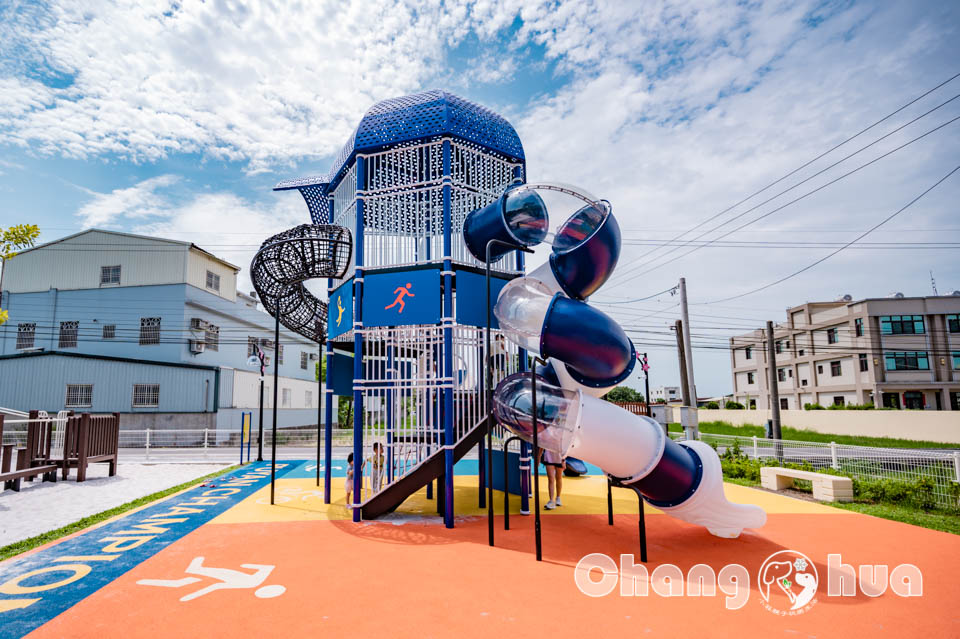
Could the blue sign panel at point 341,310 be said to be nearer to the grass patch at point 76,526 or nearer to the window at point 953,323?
the grass patch at point 76,526

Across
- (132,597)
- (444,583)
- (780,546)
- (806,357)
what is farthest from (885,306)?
(132,597)

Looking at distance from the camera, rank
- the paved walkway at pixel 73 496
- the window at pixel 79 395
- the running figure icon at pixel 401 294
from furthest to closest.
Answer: the window at pixel 79 395
the running figure icon at pixel 401 294
the paved walkway at pixel 73 496

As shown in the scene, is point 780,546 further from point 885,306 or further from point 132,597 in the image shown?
point 885,306

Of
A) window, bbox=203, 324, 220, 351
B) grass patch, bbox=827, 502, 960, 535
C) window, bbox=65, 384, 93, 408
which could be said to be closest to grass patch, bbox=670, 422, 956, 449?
grass patch, bbox=827, 502, 960, 535

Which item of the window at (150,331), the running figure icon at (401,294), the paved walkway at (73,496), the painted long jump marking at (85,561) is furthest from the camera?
the window at (150,331)

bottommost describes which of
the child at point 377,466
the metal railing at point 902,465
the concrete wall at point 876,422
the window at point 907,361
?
the concrete wall at point 876,422

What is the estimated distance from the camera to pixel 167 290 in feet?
92.8

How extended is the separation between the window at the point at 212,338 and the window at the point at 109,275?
216 inches

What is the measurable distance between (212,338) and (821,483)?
29518 mm

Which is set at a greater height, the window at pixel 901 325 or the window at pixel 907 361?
the window at pixel 901 325

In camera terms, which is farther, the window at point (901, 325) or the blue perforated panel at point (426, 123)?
the window at point (901, 325)

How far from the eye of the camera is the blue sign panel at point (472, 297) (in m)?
8.85

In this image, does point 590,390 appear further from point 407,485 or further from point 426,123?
point 426,123

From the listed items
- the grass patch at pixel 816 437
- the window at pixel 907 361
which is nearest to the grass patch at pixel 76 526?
the grass patch at pixel 816 437
